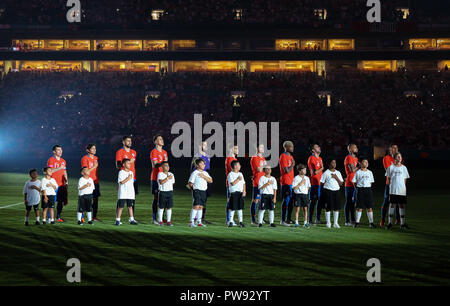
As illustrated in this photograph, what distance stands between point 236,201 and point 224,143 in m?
25.6

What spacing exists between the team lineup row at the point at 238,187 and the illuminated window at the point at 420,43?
45386 mm

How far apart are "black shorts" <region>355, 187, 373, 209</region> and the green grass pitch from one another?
28.6 inches

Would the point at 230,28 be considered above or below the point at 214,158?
above

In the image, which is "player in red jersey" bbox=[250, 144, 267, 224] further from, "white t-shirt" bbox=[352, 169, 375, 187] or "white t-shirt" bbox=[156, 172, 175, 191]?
"white t-shirt" bbox=[352, 169, 375, 187]

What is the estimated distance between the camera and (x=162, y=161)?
1623 cm

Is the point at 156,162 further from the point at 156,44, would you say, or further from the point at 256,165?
the point at 156,44

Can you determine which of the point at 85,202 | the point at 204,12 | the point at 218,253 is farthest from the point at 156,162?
the point at 204,12

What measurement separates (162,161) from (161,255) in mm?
4903

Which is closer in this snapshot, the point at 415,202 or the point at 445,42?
the point at 415,202

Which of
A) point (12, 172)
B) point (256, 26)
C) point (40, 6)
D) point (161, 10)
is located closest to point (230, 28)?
point (256, 26)

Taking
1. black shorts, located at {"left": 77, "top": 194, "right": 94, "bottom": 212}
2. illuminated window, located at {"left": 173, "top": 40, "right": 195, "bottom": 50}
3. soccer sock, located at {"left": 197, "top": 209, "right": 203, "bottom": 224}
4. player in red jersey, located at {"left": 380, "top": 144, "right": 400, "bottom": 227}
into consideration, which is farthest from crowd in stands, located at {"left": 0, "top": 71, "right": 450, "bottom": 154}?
soccer sock, located at {"left": 197, "top": 209, "right": 203, "bottom": 224}

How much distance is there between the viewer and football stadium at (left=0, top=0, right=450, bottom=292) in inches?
454

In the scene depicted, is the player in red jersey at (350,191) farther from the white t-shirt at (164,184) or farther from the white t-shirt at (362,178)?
the white t-shirt at (164,184)
